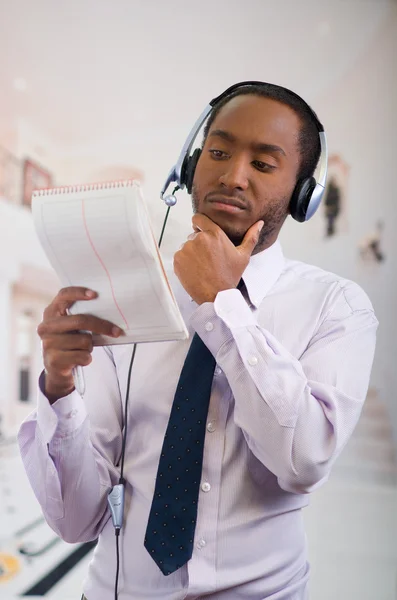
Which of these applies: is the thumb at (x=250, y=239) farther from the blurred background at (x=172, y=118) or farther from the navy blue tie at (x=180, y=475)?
the blurred background at (x=172, y=118)

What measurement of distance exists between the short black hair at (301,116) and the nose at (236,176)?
0.15 meters

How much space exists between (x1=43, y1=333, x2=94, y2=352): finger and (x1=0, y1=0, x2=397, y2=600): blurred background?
133 cm

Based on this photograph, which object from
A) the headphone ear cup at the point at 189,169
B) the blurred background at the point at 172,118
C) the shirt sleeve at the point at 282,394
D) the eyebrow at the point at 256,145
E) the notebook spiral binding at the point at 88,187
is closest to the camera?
the notebook spiral binding at the point at 88,187

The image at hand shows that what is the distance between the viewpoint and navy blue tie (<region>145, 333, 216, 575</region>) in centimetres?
78

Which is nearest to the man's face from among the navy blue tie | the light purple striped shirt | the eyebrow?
the eyebrow

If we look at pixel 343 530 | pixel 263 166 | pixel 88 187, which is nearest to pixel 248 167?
→ pixel 263 166

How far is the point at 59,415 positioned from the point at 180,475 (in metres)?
0.21

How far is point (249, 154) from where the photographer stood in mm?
900

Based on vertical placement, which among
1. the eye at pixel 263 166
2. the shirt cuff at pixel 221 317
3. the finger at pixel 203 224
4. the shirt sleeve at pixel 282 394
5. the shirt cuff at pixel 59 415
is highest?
the eye at pixel 263 166

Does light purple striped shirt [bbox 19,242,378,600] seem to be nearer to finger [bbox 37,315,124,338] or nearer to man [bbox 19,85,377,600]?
man [bbox 19,85,377,600]

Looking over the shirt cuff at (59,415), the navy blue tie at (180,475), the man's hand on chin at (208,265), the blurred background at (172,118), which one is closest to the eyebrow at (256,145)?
the man's hand on chin at (208,265)

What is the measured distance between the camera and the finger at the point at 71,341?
2.20 ft

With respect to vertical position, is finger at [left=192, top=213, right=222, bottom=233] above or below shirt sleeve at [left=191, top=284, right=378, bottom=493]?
above

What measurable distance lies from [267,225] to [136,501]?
53cm
